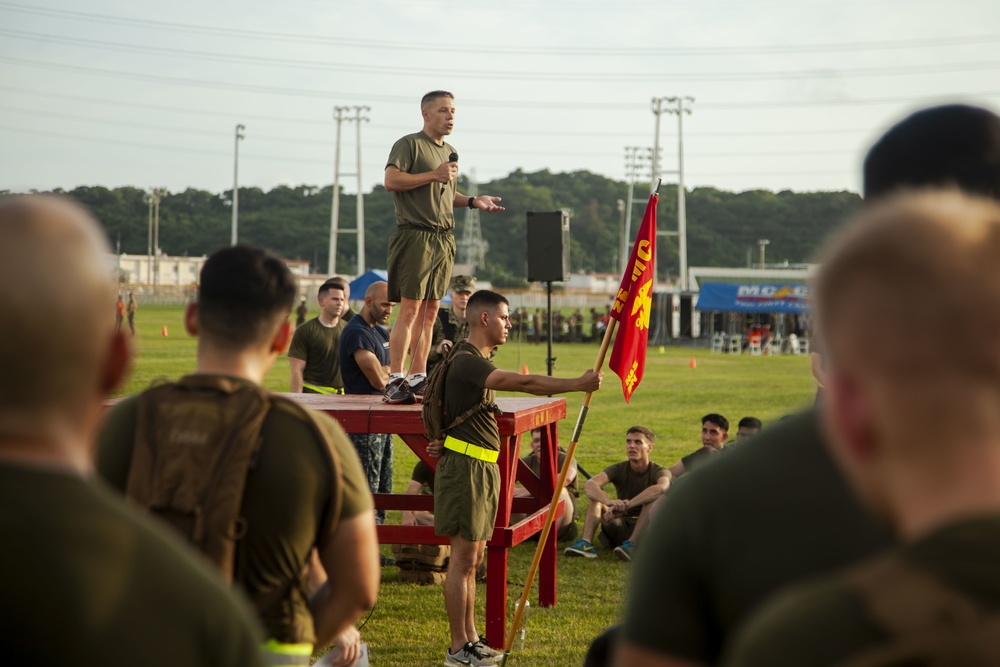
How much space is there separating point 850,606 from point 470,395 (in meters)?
6.34

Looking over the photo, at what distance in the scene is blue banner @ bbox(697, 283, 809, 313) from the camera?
176 ft

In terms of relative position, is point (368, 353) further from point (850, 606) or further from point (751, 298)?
point (751, 298)

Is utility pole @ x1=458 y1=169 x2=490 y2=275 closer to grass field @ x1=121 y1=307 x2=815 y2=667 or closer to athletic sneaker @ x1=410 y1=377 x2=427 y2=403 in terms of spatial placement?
grass field @ x1=121 y1=307 x2=815 y2=667

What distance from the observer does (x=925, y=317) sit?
1267 millimetres

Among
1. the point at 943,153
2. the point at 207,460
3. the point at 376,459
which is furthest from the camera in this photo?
the point at 376,459

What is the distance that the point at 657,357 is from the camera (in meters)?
48.0

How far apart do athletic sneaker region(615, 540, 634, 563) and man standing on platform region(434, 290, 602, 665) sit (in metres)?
3.73

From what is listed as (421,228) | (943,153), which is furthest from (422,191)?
(943,153)

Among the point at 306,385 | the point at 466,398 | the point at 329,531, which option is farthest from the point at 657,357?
the point at 329,531

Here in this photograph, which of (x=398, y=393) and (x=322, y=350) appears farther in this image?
(x=322, y=350)

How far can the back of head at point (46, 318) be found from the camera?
1.43 metres

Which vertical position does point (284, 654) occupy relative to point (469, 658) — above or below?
above

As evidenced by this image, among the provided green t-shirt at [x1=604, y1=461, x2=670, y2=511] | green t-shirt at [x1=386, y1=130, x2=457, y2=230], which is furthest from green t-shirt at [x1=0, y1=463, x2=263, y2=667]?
green t-shirt at [x1=604, y1=461, x2=670, y2=511]

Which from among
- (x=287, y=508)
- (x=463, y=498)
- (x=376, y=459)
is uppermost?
(x=287, y=508)
